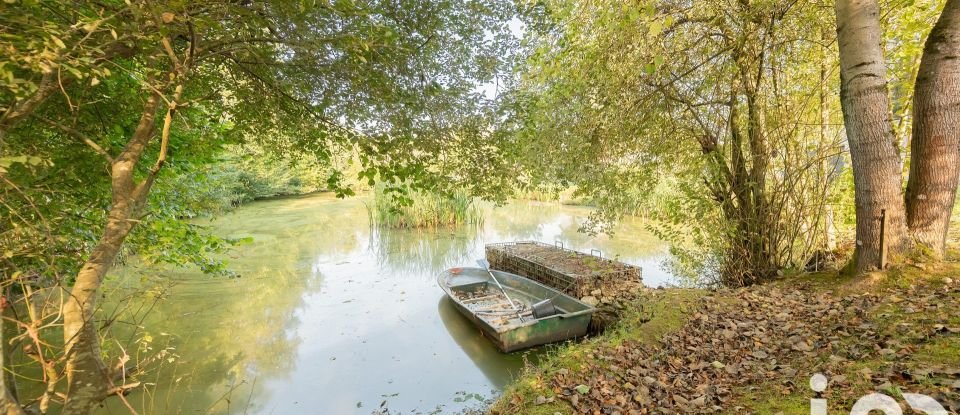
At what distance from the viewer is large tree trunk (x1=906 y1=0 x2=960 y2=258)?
9.75 ft

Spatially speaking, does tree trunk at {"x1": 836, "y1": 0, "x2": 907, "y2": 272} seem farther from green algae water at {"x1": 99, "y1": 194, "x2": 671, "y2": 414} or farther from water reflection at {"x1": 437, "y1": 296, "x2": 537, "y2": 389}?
green algae water at {"x1": 99, "y1": 194, "x2": 671, "y2": 414}

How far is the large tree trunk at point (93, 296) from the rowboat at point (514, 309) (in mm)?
4305

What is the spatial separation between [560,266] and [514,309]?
1.58m

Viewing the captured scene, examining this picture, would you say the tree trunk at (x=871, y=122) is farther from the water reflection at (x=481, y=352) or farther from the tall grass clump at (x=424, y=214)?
the tall grass clump at (x=424, y=214)

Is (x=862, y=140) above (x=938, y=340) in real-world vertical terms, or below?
above

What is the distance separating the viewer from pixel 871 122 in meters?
3.13

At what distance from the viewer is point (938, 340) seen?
2.18m

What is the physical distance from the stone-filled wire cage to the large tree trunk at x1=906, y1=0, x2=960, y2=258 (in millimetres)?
3916

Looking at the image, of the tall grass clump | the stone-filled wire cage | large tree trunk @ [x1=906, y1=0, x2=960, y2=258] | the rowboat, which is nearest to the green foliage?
large tree trunk @ [x1=906, y1=0, x2=960, y2=258]

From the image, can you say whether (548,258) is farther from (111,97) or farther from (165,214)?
(111,97)

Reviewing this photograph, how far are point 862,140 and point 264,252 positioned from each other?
43.3 ft

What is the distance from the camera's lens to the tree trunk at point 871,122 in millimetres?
3092

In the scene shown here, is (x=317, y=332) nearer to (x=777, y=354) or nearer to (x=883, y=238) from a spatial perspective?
(x=777, y=354)

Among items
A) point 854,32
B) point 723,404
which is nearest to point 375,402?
point 723,404
